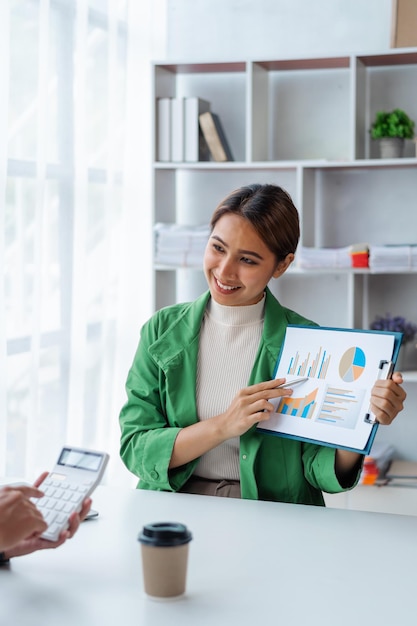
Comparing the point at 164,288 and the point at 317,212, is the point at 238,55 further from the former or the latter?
the point at 164,288

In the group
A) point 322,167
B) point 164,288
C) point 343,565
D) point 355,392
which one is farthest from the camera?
point 164,288

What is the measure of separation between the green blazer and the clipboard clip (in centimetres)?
16

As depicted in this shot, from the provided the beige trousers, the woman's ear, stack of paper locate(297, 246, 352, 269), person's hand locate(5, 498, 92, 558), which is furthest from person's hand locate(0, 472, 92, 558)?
stack of paper locate(297, 246, 352, 269)

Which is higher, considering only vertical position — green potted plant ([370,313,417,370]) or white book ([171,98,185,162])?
white book ([171,98,185,162])

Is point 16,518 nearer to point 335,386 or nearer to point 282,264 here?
point 335,386

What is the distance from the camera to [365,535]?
5.20 ft

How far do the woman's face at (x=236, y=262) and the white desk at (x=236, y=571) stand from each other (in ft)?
1.72

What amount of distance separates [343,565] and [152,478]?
624mm

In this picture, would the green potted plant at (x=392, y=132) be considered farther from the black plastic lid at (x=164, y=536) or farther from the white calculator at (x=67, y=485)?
the black plastic lid at (x=164, y=536)

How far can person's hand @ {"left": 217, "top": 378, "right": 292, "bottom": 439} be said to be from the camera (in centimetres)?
181

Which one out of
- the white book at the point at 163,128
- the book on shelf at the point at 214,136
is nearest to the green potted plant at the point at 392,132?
the book on shelf at the point at 214,136

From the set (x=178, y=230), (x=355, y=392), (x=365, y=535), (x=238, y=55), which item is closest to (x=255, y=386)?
(x=355, y=392)

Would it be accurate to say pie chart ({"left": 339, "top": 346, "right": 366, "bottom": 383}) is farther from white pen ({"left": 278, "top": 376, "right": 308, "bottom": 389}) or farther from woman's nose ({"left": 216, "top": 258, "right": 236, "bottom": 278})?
woman's nose ({"left": 216, "top": 258, "right": 236, "bottom": 278})

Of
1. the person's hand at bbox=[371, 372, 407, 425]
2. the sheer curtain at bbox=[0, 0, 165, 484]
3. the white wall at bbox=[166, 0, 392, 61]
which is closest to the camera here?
the person's hand at bbox=[371, 372, 407, 425]
